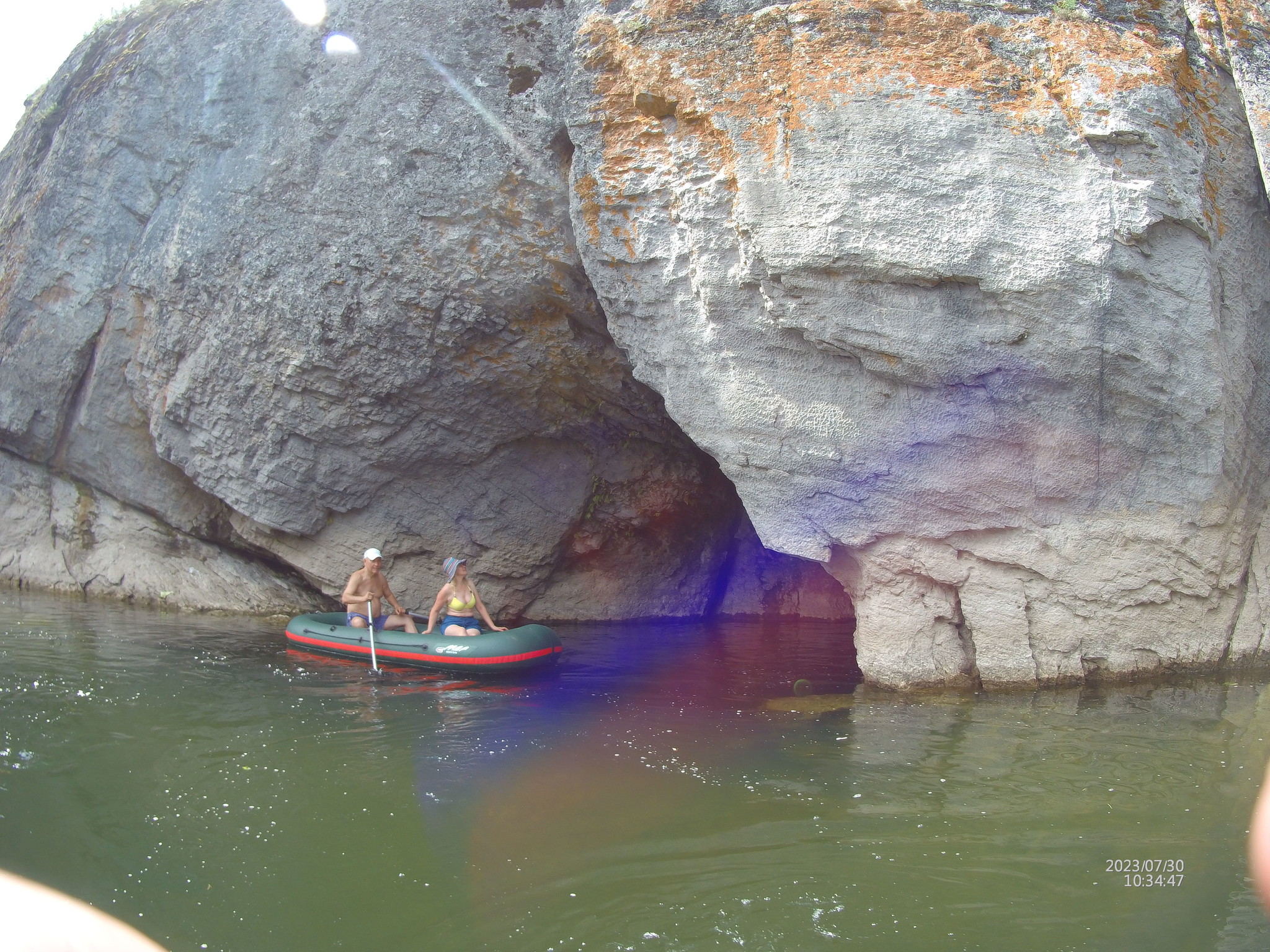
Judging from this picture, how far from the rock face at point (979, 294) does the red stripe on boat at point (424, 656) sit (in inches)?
93.3

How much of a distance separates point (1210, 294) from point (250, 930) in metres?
6.53

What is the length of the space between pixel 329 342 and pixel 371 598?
102 inches

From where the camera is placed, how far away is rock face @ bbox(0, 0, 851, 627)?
838 centimetres

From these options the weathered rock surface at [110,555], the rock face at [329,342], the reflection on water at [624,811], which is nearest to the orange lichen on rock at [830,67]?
the rock face at [329,342]

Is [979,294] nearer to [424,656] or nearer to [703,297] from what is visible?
[703,297]

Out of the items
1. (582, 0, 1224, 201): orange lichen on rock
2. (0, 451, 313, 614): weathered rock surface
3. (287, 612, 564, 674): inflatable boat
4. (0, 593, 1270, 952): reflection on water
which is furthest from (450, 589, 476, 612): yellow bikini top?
(582, 0, 1224, 201): orange lichen on rock

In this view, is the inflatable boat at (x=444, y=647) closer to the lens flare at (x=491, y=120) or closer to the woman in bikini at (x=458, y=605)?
the woman in bikini at (x=458, y=605)

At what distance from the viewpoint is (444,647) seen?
25.3 feet

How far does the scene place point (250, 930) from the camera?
3248 mm

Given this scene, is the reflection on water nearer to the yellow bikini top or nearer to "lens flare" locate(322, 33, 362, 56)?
the yellow bikini top

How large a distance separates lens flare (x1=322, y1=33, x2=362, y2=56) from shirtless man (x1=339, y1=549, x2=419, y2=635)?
4904mm

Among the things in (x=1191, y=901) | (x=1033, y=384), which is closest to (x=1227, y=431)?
(x=1033, y=384)

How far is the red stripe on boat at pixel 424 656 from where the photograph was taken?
297 inches

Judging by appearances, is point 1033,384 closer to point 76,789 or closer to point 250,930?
point 250,930
